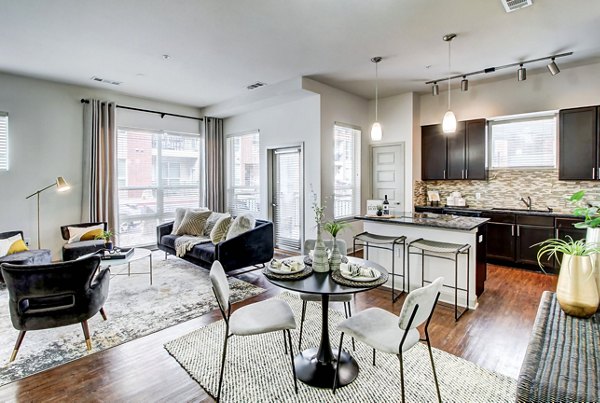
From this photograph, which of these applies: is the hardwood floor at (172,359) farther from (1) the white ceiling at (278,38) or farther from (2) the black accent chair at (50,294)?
(1) the white ceiling at (278,38)

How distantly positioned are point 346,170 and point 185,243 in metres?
3.29

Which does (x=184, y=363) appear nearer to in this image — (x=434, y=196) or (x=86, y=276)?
(x=86, y=276)

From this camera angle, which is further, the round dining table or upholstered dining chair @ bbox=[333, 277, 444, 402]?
the round dining table

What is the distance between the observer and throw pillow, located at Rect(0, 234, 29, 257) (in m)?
4.20

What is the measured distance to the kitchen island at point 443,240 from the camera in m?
3.49

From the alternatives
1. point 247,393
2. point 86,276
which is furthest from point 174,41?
point 247,393

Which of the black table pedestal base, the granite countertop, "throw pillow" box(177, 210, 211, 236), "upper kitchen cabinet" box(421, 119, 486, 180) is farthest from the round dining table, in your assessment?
"upper kitchen cabinet" box(421, 119, 486, 180)

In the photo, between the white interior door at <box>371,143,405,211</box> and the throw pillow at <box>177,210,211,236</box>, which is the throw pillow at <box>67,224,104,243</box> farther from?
the white interior door at <box>371,143,405,211</box>

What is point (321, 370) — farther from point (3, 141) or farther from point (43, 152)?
point (3, 141)

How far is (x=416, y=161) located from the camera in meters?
6.12

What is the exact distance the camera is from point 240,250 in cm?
441

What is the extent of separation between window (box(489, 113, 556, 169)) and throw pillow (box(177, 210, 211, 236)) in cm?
524

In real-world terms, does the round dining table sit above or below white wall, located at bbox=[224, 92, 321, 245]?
below

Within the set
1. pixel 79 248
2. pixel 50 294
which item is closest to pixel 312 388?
pixel 50 294
